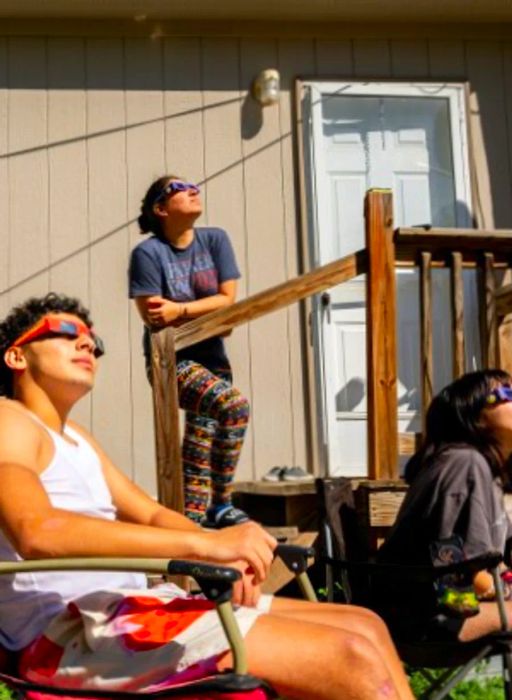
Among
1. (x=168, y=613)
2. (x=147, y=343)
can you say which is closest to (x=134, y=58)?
(x=147, y=343)

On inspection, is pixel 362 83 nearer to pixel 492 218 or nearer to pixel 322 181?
pixel 322 181

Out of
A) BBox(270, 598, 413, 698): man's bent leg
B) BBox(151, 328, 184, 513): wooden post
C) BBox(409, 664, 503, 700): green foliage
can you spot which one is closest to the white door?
BBox(151, 328, 184, 513): wooden post

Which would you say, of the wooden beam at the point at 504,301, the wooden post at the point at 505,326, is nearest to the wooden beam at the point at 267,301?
the wooden post at the point at 505,326

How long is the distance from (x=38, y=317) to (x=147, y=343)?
6.70 feet

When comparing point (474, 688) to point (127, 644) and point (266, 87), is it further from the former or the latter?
point (266, 87)

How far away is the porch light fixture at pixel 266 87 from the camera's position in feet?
22.2

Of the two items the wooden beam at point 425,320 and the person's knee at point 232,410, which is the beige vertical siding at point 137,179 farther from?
the person's knee at point 232,410

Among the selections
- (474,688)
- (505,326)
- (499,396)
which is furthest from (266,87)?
(474,688)

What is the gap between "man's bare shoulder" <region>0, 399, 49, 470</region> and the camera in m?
2.43

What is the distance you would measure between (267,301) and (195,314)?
1.00ft

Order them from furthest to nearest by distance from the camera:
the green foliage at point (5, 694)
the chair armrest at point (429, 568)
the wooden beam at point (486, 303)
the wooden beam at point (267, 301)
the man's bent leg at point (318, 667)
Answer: the wooden beam at point (486, 303) < the wooden beam at point (267, 301) < the green foliage at point (5, 694) < the chair armrest at point (429, 568) < the man's bent leg at point (318, 667)

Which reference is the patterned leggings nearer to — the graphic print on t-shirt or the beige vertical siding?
the graphic print on t-shirt

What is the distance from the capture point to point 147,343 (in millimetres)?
4848

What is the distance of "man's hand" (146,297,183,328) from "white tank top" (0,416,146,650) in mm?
2050
